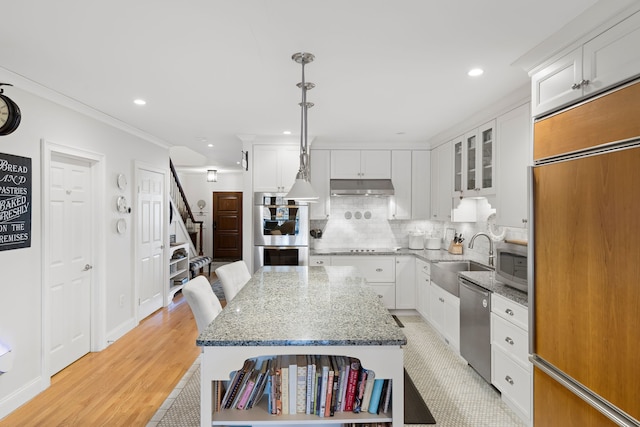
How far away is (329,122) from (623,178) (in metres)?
2.81

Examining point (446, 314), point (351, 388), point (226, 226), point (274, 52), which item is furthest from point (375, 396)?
point (226, 226)

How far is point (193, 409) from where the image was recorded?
2.54 m

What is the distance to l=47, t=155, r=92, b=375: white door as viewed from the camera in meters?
3.07

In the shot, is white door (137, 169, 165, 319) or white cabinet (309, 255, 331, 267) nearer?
white door (137, 169, 165, 319)

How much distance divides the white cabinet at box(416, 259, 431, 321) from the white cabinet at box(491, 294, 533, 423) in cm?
157

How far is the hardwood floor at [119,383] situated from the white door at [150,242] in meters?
0.55

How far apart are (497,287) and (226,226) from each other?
780 cm

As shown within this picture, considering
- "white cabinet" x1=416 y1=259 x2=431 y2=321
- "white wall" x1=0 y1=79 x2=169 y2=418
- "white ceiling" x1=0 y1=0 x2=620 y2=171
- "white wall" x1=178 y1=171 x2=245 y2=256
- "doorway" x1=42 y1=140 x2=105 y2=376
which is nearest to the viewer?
"white ceiling" x1=0 y1=0 x2=620 y2=171

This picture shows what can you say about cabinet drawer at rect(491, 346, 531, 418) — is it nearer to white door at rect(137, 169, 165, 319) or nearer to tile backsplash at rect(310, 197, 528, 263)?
tile backsplash at rect(310, 197, 528, 263)

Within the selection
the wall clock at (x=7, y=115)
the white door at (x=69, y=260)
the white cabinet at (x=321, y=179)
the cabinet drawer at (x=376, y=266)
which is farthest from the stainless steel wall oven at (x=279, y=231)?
the wall clock at (x=7, y=115)

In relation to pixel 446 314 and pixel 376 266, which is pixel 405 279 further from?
pixel 446 314

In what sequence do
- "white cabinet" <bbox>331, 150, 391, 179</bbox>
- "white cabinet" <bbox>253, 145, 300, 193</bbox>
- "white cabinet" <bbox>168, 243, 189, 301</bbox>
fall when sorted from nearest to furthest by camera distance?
1. "white cabinet" <bbox>253, 145, 300, 193</bbox>
2. "white cabinet" <bbox>331, 150, 391, 179</bbox>
3. "white cabinet" <bbox>168, 243, 189, 301</bbox>

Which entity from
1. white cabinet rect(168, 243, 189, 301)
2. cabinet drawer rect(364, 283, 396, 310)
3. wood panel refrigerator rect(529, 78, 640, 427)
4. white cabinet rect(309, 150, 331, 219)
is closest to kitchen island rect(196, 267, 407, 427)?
wood panel refrigerator rect(529, 78, 640, 427)

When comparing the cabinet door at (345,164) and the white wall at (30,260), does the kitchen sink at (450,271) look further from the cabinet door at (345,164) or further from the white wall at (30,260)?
the white wall at (30,260)
